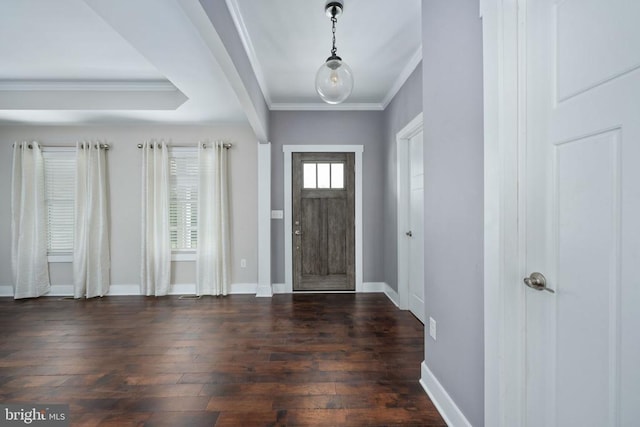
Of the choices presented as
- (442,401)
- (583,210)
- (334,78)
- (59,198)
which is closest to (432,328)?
(442,401)

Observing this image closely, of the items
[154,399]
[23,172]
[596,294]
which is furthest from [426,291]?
[23,172]

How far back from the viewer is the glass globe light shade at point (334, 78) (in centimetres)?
221

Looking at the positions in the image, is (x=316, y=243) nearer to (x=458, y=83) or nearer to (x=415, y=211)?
(x=415, y=211)

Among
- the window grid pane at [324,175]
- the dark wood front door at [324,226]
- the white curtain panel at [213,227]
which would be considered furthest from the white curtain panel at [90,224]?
the window grid pane at [324,175]

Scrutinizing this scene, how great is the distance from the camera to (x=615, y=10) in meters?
0.87

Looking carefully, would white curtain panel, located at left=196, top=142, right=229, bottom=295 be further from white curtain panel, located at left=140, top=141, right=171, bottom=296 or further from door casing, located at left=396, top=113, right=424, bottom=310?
door casing, located at left=396, top=113, right=424, bottom=310

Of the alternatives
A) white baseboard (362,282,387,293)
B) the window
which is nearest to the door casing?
white baseboard (362,282,387,293)

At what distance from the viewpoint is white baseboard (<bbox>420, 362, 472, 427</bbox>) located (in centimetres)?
156

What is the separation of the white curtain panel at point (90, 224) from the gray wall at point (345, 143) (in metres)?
2.48

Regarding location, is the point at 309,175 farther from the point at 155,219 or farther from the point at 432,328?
the point at 432,328

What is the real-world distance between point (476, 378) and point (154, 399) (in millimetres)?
1976

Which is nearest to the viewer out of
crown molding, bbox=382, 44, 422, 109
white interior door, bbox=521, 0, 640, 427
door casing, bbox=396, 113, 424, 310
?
white interior door, bbox=521, 0, 640, 427

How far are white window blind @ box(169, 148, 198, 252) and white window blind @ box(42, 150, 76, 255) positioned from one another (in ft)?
4.83

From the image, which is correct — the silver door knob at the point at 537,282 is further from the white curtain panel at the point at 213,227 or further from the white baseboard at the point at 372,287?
the white curtain panel at the point at 213,227
